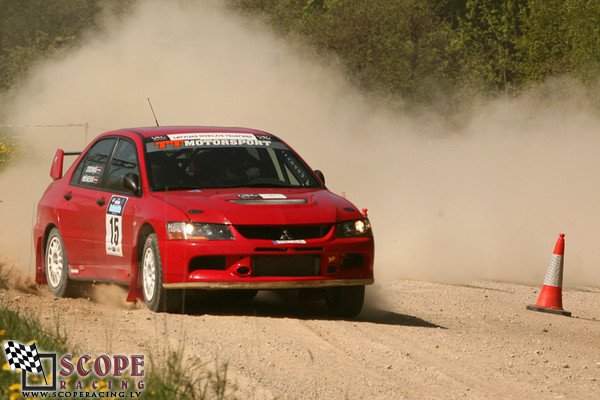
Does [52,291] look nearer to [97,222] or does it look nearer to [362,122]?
[97,222]

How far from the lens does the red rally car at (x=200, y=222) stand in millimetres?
8680

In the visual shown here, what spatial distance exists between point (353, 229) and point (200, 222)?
126 centimetres

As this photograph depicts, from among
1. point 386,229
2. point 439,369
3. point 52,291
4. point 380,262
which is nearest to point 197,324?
point 439,369

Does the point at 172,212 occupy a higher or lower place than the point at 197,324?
higher

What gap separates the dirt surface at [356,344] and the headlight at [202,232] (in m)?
0.62

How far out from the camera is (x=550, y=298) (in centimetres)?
1178

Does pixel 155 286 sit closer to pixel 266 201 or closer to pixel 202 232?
pixel 202 232

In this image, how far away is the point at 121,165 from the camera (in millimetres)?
9977

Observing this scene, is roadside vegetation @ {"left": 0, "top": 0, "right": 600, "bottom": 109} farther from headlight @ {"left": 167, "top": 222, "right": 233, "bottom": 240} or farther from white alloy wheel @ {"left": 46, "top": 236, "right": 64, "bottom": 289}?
headlight @ {"left": 167, "top": 222, "right": 233, "bottom": 240}

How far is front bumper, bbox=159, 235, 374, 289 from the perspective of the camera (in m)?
8.62

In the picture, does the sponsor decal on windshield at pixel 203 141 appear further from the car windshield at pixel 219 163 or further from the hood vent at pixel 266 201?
the hood vent at pixel 266 201

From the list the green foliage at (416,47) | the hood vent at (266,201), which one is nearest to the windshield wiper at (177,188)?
the hood vent at (266,201)

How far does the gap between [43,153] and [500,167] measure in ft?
49.6

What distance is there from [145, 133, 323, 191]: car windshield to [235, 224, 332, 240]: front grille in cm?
92
